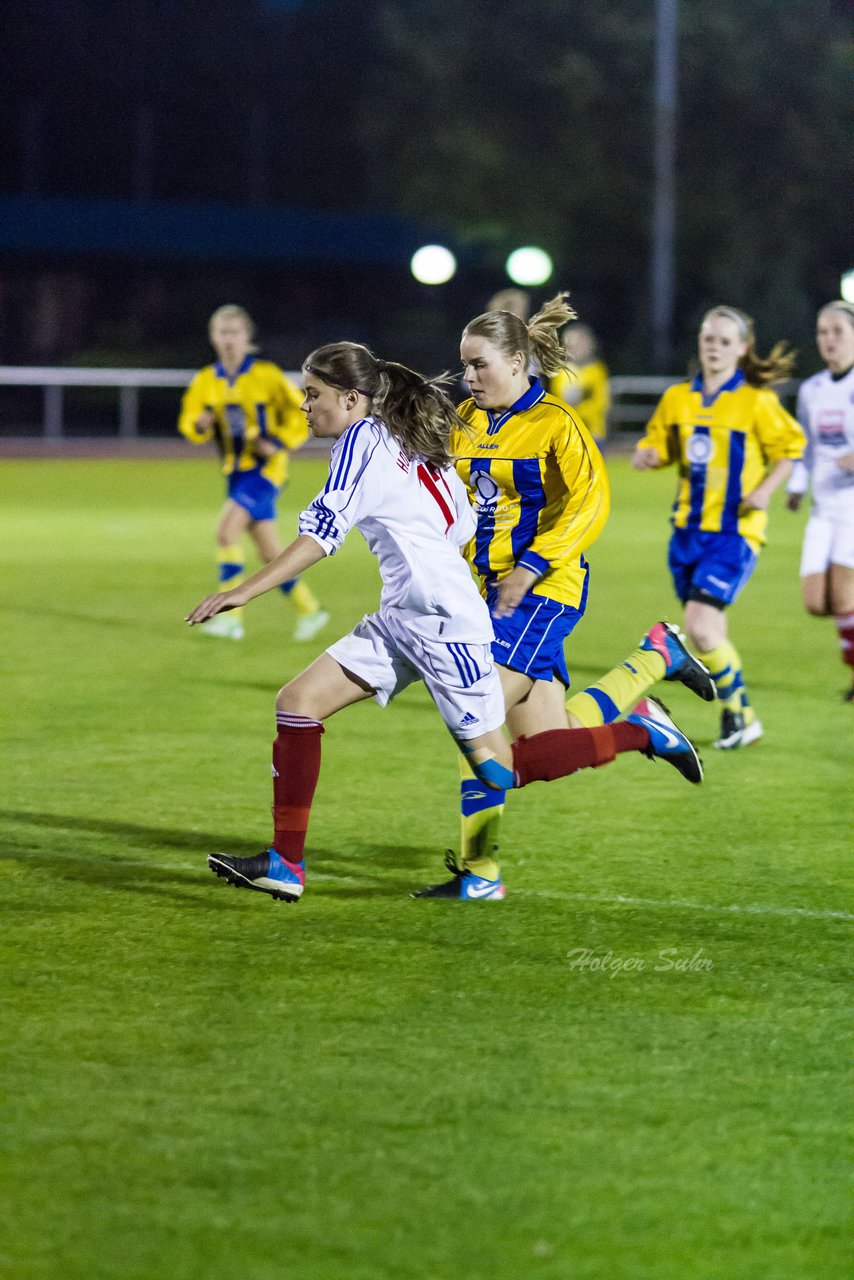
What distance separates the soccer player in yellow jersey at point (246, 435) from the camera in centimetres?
1275

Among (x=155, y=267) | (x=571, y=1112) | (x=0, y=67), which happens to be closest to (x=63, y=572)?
(x=571, y=1112)

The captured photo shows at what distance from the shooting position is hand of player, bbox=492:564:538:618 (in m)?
6.38

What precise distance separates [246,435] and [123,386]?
2106 centimetres

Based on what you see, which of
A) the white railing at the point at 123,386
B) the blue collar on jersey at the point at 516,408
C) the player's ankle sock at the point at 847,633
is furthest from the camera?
the white railing at the point at 123,386

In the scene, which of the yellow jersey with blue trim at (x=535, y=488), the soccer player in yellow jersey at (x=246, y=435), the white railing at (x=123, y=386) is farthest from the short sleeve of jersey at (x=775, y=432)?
the white railing at (x=123, y=386)

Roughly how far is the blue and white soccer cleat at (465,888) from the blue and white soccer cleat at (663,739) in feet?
2.76

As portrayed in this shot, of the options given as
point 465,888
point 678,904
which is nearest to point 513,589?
point 465,888

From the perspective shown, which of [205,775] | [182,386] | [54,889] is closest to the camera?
[54,889]

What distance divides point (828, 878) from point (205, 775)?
9.49 feet

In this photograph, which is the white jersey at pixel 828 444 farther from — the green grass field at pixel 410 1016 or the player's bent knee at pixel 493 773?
the player's bent knee at pixel 493 773

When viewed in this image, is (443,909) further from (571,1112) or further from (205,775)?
(205,775)

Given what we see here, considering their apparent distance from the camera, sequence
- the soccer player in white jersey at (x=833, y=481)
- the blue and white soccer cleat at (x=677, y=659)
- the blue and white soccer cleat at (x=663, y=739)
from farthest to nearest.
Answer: the soccer player in white jersey at (x=833, y=481) < the blue and white soccer cleat at (x=677, y=659) < the blue and white soccer cleat at (x=663, y=739)

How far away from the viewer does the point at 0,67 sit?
4362cm

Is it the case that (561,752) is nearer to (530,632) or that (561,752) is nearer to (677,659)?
(530,632)
